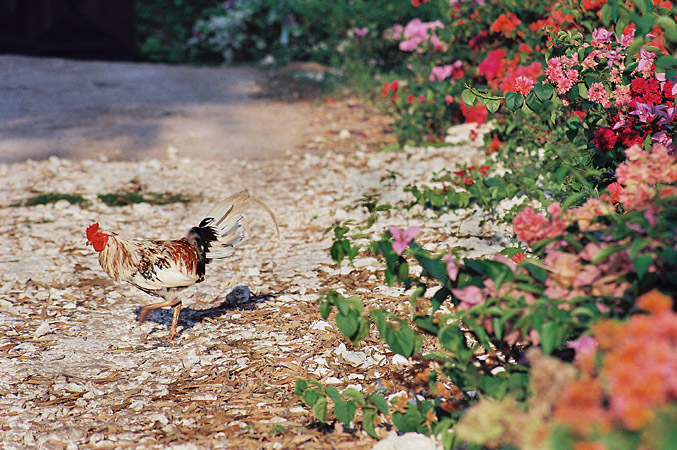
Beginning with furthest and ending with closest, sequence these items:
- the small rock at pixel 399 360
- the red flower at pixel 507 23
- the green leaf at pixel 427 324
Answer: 1. the red flower at pixel 507 23
2. the small rock at pixel 399 360
3. the green leaf at pixel 427 324

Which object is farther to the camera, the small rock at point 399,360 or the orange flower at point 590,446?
the small rock at point 399,360

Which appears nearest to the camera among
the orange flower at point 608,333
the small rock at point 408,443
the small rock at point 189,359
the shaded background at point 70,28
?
the orange flower at point 608,333

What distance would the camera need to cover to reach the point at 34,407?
2.79 m

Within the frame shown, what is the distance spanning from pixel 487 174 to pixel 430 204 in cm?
51

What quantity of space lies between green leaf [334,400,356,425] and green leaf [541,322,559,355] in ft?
2.67

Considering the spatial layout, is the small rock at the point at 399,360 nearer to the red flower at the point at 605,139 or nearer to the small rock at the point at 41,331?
the red flower at the point at 605,139

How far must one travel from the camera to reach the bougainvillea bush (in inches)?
47.3

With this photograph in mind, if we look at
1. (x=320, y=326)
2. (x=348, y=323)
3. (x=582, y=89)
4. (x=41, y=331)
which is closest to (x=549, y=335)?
(x=348, y=323)

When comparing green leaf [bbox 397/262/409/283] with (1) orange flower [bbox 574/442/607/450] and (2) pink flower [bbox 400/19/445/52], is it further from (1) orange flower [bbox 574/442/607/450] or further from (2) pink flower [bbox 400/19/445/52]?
(2) pink flower [bbox 400/19/445/52]

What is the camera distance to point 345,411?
87.2 inches

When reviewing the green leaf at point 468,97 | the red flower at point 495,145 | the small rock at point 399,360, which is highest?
the green leaf at point 468,97

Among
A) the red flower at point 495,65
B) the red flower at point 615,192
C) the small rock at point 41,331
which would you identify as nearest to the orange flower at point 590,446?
the red flower at point 615,192

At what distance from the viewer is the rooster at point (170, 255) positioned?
3.43 metres

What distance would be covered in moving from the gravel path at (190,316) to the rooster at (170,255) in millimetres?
266
